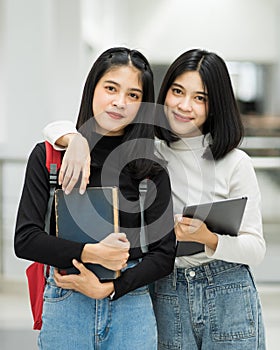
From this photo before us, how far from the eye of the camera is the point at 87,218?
1.43 meters

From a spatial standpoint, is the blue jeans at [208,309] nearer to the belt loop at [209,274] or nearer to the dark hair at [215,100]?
the belt loop at [209,274]

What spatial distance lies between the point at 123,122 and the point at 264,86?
674 cm

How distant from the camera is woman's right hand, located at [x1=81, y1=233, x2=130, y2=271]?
1.39m

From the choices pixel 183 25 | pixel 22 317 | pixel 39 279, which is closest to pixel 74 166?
pixel 39 279

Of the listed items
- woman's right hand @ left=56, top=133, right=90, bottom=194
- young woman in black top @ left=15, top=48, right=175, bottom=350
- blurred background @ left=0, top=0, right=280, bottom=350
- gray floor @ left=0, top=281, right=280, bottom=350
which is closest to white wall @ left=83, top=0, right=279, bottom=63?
Result: blurred background @ left=0, top=0, right=280, bottom=350

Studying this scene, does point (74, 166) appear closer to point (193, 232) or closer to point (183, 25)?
point (193, 232)

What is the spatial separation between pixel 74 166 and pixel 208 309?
520 mm

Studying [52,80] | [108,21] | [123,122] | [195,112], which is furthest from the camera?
[108,21]

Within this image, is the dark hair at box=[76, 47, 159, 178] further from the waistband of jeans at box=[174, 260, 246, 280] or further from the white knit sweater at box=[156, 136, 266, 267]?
the waistband of jeans at box=[174, 260, 246, 280]

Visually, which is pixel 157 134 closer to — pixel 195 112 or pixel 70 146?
pixel 195 112

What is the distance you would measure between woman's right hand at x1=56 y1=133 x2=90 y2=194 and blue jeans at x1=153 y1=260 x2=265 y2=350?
39cm

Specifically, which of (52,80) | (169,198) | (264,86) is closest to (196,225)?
(169,198)

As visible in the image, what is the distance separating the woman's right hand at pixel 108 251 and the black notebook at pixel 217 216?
0.55 feet

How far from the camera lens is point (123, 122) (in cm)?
150
